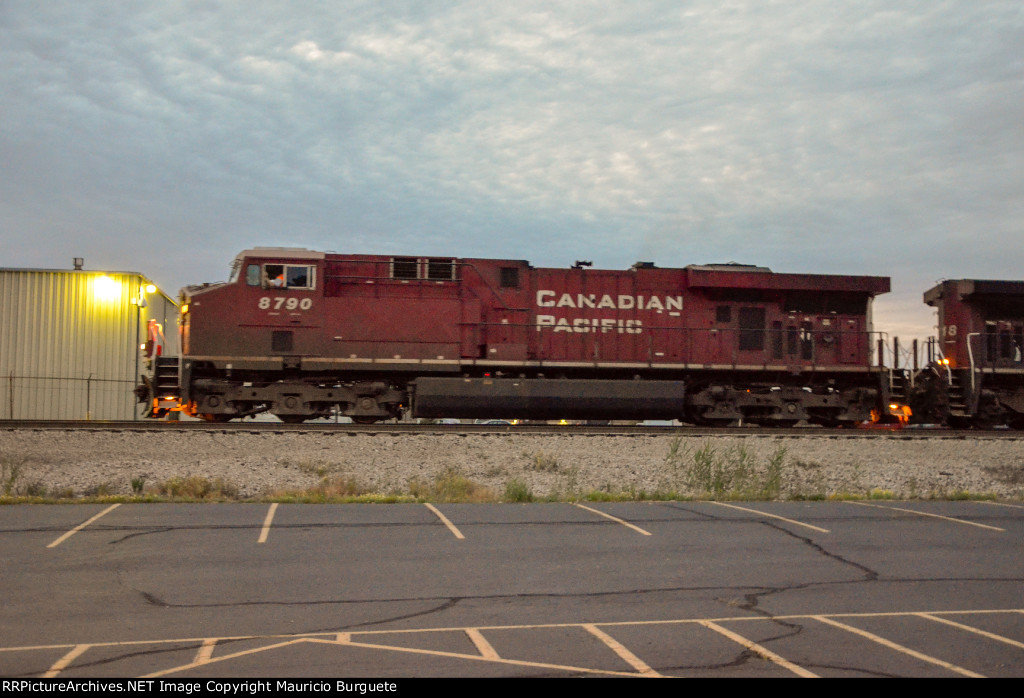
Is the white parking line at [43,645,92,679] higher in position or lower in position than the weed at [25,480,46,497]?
higher

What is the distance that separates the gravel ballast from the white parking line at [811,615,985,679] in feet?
20.2

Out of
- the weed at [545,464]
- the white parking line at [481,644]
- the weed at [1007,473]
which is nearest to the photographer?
the white parking line at [481,644]

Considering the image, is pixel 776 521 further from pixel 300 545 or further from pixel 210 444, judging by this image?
pixel 210 444

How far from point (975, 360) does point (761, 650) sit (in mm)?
17225

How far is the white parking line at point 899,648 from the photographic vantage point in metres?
4.26

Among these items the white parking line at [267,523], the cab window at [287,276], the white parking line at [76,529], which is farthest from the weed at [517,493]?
the cab window at [287,276]

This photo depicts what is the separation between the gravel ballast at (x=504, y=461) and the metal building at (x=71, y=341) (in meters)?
13.4

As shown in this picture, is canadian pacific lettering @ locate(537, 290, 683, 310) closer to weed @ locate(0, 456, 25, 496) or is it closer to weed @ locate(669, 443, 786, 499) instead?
weed @ locate(669, 443, 786, 499)

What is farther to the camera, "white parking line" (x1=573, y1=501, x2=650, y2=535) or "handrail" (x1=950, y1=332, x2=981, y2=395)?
"handrail" (x1=950, y1=332, x2=981, y2=395)

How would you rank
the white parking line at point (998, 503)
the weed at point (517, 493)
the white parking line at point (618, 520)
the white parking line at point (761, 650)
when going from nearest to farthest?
the white parking line at point (761, 650), the white parking line at point (618, 520), the white parking line at point (998, 503), the weed at point (517, 493)

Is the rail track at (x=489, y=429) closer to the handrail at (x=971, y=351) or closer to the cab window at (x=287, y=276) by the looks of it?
the handrail at (x=971, y=351)

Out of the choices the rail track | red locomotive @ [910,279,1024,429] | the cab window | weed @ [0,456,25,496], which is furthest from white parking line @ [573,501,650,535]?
red locomotive @ [910,279,1024,429]

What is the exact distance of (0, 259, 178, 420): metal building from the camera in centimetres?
2595

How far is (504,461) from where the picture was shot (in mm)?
13430
